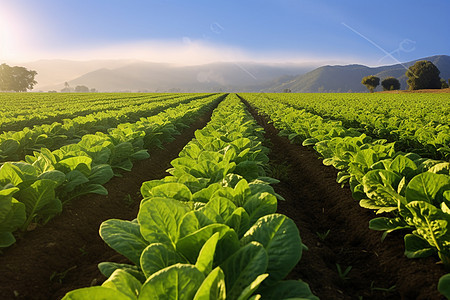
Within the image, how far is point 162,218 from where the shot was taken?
4.93 feet

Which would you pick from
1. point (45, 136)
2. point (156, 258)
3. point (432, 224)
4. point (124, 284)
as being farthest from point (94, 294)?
point (45, 136)

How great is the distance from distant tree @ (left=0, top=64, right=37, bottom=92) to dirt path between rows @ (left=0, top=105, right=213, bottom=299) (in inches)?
4266

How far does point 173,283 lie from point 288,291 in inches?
22.8

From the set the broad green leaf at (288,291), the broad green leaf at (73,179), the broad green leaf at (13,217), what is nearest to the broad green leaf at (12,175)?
the broad green leaf at (13,217)

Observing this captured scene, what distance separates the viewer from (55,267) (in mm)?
2725

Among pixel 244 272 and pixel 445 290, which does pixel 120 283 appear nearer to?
pixel 244 272

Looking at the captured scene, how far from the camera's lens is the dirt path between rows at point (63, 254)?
8.00 feet

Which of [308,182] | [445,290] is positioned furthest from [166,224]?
[308,182]

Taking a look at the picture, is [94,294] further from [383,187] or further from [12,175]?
[383,187]

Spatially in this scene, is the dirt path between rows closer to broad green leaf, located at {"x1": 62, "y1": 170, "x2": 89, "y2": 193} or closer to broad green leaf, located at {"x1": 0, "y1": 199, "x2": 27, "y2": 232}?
broad green leaf, located at {"x1": 0, "y1": 199, "x2": 27, "y2": 232}

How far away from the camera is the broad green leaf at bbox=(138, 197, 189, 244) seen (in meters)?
1.49

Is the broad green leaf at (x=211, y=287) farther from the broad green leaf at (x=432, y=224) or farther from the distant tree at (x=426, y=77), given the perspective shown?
the distant tree at (x=426, y=77)

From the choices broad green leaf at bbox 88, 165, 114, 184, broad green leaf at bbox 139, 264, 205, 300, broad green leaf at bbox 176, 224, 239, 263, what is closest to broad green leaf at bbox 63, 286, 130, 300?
broad green leaf at bbox 139, 264, 205, 300

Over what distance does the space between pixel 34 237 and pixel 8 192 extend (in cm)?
83
